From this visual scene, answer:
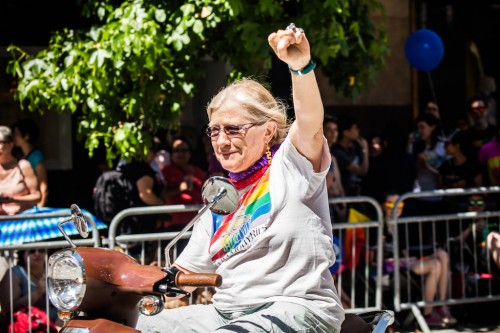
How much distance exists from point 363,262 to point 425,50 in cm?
349

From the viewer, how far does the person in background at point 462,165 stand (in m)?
9.27

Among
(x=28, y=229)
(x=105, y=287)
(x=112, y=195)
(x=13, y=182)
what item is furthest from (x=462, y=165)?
(x=105, y=287)

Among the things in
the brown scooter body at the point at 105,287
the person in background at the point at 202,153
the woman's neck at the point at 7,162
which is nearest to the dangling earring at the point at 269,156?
the brown scooter body at the point at 105,287

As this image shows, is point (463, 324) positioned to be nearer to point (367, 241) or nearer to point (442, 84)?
point (367, 241)

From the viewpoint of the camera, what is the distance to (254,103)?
4.00m

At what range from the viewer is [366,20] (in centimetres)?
800

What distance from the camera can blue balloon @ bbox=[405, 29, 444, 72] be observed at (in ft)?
35.6

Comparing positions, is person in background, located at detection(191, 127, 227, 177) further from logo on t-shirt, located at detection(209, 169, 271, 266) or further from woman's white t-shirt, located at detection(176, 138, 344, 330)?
woman's white t-shirt, located at detection(176, 138, 344, 330)

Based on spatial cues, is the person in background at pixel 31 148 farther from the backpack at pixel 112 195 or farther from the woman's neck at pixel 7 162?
the backpack at pixel 112 195

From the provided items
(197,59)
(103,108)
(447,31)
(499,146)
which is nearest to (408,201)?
(499,146)

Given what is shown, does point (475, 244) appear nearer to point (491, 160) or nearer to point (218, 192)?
point (491, 160)

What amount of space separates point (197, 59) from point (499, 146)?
3.18m

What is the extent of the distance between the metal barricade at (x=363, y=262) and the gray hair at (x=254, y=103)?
130 inches

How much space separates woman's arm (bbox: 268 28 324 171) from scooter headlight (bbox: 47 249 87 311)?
101 cm
